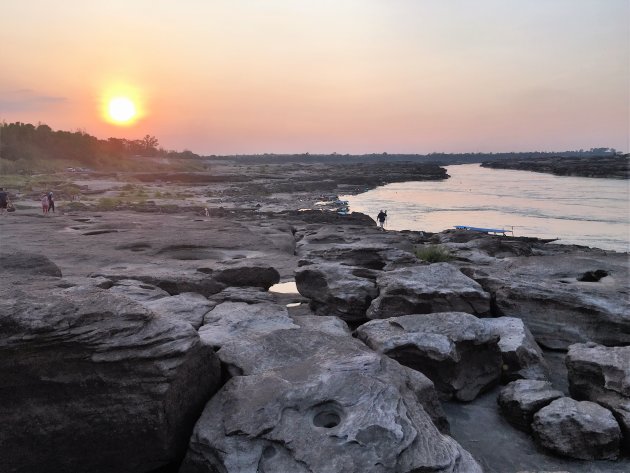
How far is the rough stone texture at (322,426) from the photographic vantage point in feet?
13.8

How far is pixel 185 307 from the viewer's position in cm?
807

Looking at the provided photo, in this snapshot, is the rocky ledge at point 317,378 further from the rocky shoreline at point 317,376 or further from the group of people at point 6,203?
the group of people at point 6,203

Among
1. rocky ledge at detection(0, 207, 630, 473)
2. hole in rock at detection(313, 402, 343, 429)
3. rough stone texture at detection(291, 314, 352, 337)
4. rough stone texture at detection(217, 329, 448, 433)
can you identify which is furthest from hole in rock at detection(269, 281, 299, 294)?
hole in rock at detection(313, 402, 343, 429)

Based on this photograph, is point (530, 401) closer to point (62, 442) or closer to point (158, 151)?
point (62, 442)

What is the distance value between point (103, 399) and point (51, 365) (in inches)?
21.5

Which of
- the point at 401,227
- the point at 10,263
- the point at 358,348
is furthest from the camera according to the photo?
the point at 401,227

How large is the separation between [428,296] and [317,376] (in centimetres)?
439

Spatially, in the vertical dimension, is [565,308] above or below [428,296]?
below

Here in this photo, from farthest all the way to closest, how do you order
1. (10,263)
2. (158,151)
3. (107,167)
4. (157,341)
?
(158,151)
(107,167)
(10,263)
(157,341)

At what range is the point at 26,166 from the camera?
215 feet

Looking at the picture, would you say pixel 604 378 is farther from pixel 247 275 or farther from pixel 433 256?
pixel 433 256

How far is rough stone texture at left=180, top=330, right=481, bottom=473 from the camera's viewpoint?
165 inches

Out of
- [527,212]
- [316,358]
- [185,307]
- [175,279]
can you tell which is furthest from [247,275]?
[527,212]

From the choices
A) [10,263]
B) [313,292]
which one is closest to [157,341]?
[313,292]
